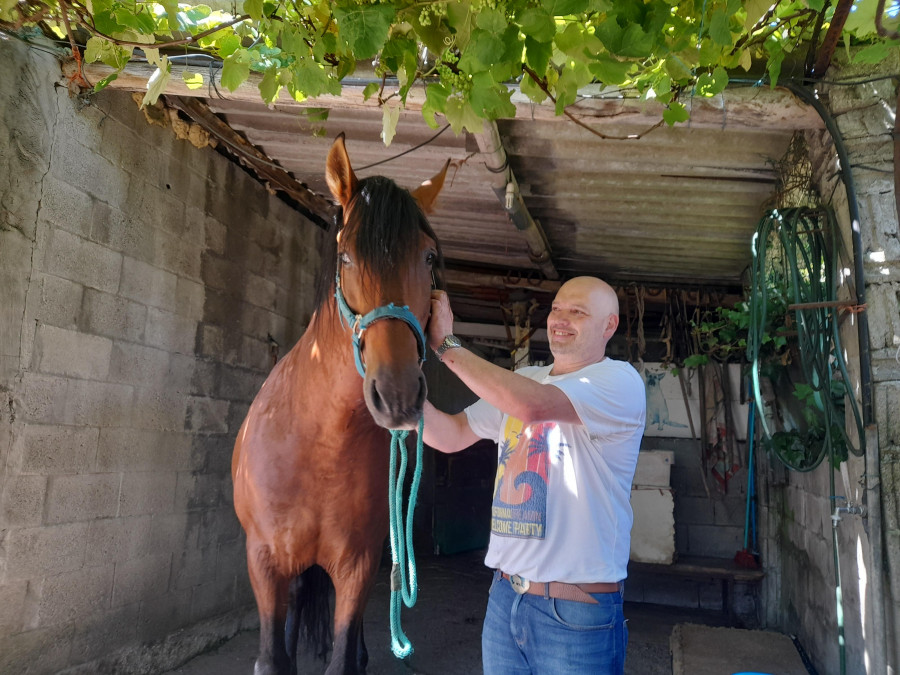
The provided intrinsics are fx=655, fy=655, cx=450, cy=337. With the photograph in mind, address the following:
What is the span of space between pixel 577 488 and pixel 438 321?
568 millimetres

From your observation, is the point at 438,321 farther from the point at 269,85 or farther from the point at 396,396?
the point at 269,85

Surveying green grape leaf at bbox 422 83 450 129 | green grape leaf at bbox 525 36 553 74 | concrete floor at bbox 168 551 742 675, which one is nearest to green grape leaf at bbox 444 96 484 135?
green grape leaf at bbox 422 83 450 129

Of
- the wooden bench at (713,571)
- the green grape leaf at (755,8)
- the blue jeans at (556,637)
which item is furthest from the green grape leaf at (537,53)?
the wooden bench at (713,571)

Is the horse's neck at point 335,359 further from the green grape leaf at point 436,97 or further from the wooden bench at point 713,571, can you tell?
the wooden bench at point 713,571

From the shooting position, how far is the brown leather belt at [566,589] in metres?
1.59

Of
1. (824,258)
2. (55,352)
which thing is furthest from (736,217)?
(55,352)

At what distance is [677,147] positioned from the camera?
3.26m

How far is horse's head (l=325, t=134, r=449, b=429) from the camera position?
4.93ft

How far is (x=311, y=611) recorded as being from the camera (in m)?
2.86

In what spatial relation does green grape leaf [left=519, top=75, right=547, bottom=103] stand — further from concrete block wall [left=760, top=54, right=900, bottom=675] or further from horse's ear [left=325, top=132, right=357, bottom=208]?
concrete block wall [left=760, top=54, right=900, bottom=675]

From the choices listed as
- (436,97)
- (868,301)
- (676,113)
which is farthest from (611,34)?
(868,301)

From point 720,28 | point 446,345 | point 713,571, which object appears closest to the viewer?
point 720,28

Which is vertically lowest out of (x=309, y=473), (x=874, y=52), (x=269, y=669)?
(x=269, y=669)

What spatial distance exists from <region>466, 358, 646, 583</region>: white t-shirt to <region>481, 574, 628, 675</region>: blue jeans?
66 millimetres
